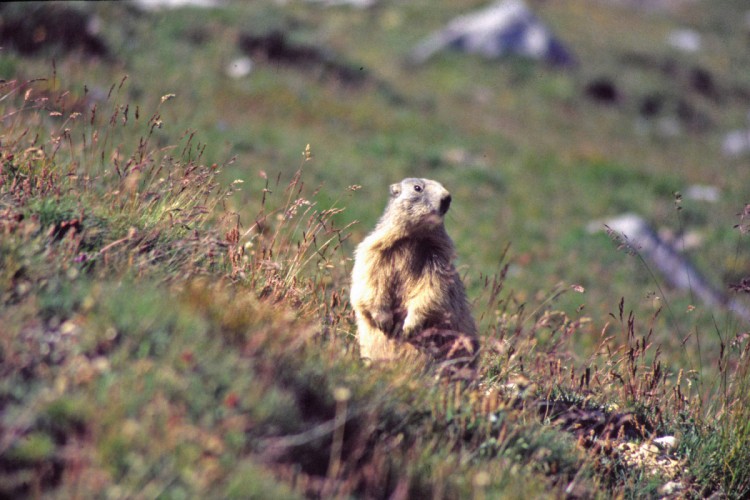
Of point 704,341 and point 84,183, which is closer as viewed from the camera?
point 84,183

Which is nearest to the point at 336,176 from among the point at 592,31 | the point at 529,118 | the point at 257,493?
the point at 257,493

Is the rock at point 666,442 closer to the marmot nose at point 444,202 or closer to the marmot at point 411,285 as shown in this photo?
the marmot at point 411,285

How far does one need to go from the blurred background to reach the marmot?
0.67 meters

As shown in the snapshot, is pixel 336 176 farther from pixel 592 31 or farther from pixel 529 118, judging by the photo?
pixel 592 31

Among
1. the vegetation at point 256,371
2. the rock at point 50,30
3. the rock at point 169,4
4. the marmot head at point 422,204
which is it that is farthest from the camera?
the rock at point 169,4

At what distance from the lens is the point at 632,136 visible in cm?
2647

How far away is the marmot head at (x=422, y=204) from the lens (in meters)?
6.32

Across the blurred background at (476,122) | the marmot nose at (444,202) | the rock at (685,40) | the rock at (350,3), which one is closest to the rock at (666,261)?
the blurred background at (476,122)

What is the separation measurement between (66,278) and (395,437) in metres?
2.11

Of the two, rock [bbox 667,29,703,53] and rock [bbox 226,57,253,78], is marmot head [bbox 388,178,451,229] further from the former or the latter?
rock [bbox 667,29,703,53]

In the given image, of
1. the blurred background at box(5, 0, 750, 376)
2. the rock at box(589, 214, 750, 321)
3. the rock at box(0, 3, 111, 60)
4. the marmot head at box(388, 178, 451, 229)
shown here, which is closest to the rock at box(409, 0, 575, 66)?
the blurred background at box(5, 0, 750, 376)

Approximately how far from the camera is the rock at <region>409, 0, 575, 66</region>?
28.7m

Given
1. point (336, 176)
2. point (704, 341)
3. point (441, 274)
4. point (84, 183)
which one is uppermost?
point (84, 183)

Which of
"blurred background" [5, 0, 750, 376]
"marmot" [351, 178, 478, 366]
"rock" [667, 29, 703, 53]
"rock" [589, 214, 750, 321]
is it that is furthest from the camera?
"rock" [667, 29, 703, 53]
